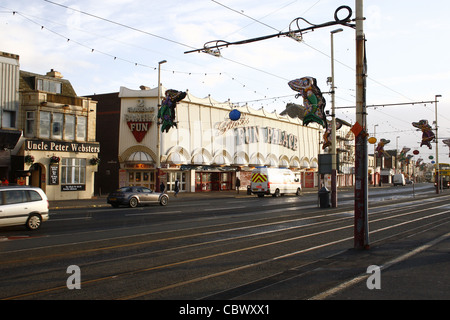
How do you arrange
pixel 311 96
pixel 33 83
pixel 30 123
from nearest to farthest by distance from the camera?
pixel 311 96 → pixel 30 123 → pixel 33 83

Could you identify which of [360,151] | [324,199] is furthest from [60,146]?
[360,151]

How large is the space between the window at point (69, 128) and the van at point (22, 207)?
61.6 ft

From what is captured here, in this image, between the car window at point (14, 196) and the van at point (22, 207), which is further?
the car window at point (14, 196)

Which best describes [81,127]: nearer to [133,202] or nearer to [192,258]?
[133,202]

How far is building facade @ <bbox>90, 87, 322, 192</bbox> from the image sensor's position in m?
39.7

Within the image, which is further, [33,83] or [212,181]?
[212,181]

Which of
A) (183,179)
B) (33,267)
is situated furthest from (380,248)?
(183,179)

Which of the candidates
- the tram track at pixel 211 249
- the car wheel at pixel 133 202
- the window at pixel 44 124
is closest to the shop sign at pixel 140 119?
the window at pixel 44 124

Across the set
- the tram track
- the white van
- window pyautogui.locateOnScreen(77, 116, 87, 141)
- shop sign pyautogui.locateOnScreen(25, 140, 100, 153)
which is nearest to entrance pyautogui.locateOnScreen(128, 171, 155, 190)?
shop sign pyautogui.locateOnScreen(25, 140, 100, 153)

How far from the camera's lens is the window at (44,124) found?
30.7 metres

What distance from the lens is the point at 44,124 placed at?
31.0 metres

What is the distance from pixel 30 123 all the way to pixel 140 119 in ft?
36.5

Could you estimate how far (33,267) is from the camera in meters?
8.52

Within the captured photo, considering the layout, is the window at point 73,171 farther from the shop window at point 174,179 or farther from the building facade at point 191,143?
the shop window at point 174,179
